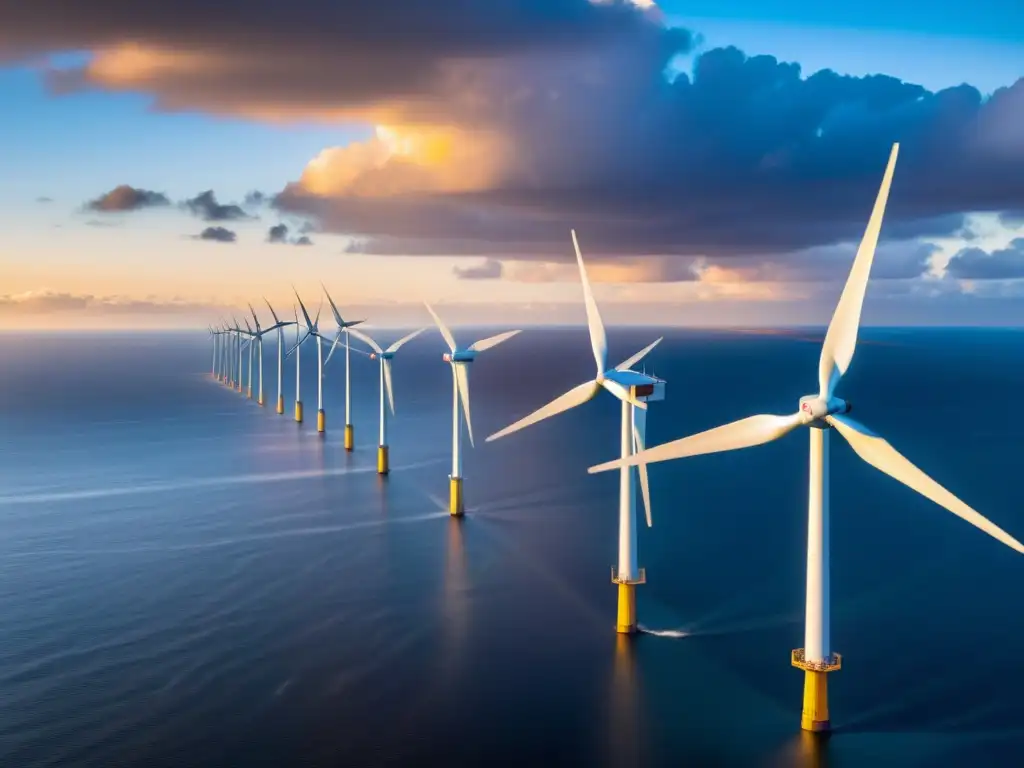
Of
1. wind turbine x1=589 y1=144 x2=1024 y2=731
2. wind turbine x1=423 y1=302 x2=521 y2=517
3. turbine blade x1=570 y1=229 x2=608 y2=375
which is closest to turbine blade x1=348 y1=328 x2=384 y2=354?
wind turbine x1=423 y1=302 x2=521 y2=517

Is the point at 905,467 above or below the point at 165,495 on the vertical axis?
above

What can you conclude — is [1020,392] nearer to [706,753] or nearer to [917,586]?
[917,586]

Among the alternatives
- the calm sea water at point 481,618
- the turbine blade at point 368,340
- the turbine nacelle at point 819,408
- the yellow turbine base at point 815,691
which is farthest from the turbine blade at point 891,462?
the turbine blade at point 368,340

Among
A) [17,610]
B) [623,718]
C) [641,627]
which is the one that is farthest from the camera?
[17,610]

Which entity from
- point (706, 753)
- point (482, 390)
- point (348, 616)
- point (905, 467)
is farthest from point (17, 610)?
point (482, 390)

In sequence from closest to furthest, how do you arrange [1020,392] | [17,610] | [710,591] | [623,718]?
1. [623,718]
2. [17,610]
3. [710,591]
4. [1020,392]

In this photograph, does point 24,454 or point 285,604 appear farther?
point 24,454

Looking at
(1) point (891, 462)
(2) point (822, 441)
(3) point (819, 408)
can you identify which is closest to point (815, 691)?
(2) point (822, 441)

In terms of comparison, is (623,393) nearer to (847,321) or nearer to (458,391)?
(847,321)
